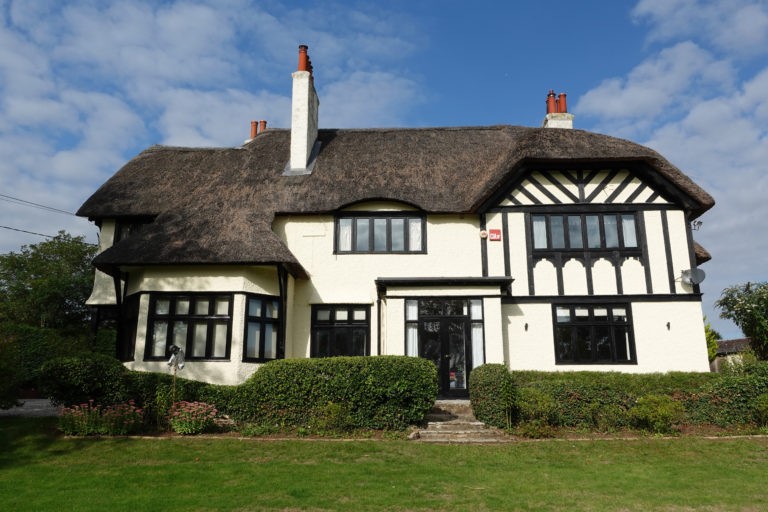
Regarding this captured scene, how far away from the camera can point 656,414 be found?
11.7 metres

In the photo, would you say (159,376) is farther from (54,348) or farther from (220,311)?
(54,348)

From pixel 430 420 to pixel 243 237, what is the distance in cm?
704

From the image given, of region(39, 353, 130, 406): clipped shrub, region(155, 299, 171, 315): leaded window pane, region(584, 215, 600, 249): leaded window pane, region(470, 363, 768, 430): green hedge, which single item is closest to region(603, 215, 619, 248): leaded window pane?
region(584, 215, 600, 249): leaded window pane

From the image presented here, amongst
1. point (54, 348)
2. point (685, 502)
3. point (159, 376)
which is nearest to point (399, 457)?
point (685, 502)

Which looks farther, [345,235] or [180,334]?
[345,235]

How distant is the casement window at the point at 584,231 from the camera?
55.4 ft

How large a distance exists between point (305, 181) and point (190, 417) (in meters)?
8.88

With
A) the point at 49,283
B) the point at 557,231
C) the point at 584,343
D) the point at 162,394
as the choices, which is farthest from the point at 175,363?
the point at 49,283

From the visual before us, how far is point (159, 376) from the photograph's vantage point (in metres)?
12.5

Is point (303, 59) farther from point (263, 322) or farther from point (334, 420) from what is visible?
point (334, 420)

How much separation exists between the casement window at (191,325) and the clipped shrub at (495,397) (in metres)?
6.67

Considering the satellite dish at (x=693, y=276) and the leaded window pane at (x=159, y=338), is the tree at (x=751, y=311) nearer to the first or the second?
the satellite dish at (x=693, y=276)

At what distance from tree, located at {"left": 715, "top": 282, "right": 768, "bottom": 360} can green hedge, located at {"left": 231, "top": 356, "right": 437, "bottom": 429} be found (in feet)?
44.0

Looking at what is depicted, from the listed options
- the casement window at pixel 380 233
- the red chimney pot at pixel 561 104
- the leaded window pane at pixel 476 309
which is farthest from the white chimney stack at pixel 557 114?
the leaded window pane at pixel 476 309
